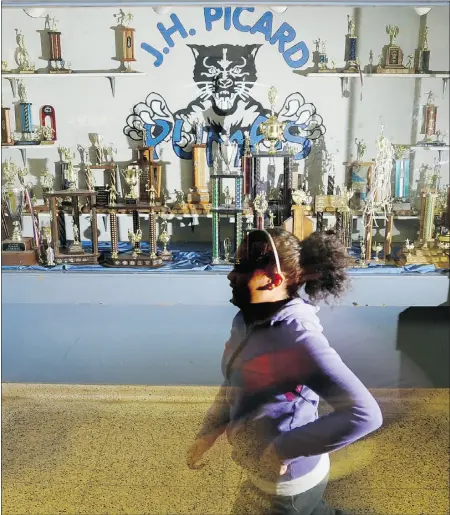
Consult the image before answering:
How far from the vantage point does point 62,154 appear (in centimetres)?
123

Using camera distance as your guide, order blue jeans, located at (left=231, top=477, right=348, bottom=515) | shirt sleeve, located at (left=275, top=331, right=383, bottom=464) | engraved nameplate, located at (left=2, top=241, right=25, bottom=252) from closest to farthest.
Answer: shirt sleeve, located at (left=275, top=331, right=383, bottom=464)
blue jeans, located at (left=231, top=477, right=348, bottom=515)
engraved nameplate, located at (left=2, top=241, right=25, bottom=252)

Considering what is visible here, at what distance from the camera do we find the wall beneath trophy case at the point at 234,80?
1099mm

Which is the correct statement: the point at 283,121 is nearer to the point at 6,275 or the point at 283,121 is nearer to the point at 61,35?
the point at 61,35

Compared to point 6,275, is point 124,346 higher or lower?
lower

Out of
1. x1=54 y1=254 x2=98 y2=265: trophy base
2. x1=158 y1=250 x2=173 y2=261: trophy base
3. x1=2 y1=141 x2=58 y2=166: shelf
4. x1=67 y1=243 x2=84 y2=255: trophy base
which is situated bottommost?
x1=54 y1=254 x2=98 y2=265: trophy base

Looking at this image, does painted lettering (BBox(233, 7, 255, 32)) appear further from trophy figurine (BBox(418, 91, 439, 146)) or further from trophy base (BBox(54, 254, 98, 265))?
trophy base (BBox(54, 254, 98, 265))

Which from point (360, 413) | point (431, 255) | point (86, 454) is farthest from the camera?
point (86, 454)

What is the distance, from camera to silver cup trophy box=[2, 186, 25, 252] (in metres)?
1.23

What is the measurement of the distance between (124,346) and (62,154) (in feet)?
1.35

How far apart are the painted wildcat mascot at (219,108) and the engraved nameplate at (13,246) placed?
0.32m

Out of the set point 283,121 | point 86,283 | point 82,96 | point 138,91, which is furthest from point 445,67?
point 86,283

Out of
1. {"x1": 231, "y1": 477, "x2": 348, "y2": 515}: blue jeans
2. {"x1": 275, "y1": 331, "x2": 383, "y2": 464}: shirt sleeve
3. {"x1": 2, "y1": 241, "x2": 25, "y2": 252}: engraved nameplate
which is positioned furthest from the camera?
{"x1": 2, "y1": 241, "x2": 25, "y2": 252}: engraved nameplate

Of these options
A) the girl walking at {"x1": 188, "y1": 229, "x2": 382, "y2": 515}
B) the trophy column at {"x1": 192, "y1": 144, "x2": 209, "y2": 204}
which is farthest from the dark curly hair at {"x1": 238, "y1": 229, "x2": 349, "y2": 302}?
the trophy column at {"x1": 192, "y1": 144, "x2": 209, "y2": 204}

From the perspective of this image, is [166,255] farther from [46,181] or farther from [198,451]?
[198,451]
